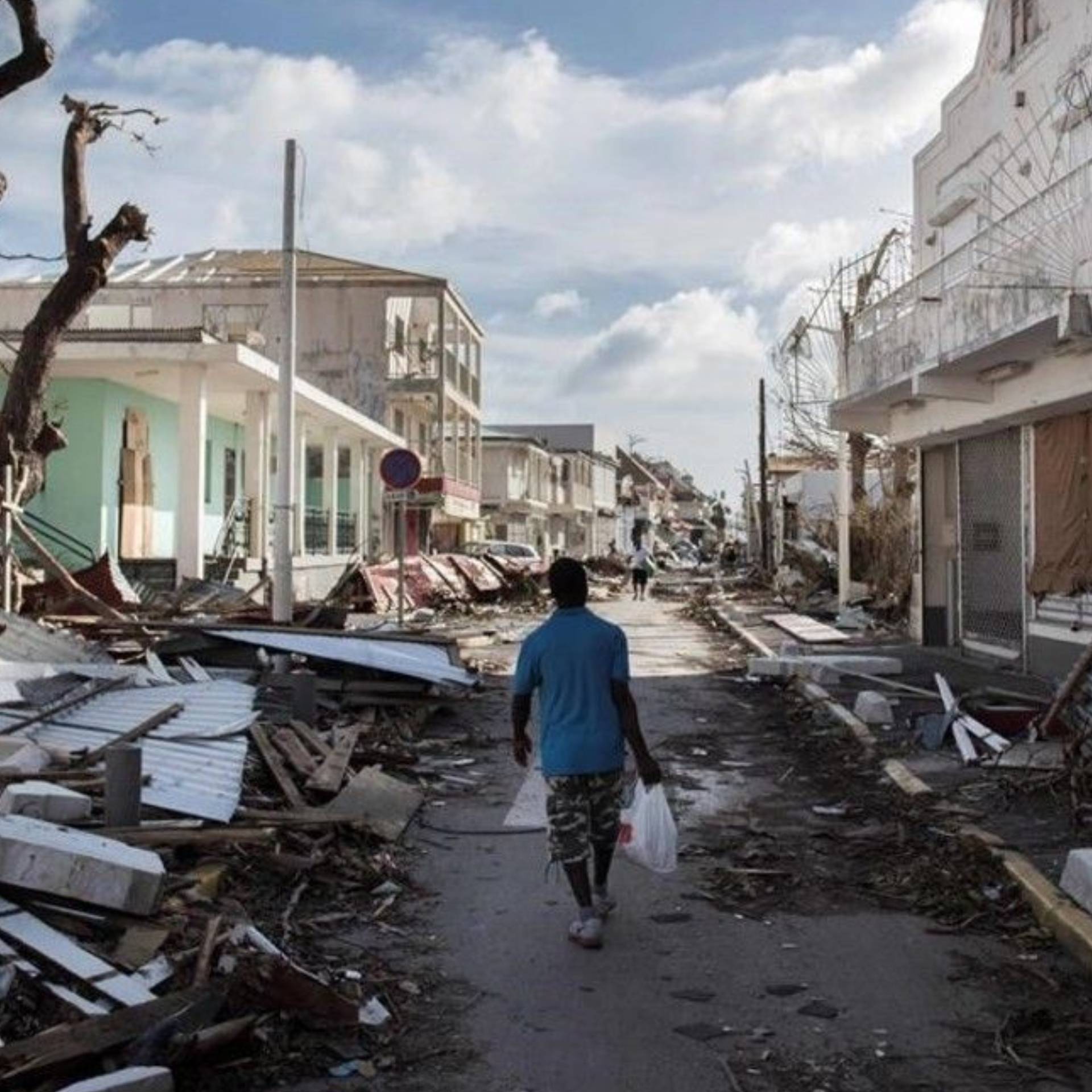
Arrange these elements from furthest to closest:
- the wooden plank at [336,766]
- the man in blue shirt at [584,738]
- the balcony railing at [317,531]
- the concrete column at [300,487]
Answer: the balcony railing at [317,531] → the concrete column at [300,487] → the wooden plank at [336,766] → the man in blue shirt at [584,738]

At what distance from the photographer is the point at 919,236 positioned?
70.3 ft

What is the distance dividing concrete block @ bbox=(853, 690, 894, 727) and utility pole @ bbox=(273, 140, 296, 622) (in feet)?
22.8

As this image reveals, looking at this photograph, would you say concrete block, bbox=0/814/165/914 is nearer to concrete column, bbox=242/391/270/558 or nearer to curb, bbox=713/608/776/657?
curb, bbox=713/608/776/657

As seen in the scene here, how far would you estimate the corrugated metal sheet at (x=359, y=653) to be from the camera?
12.2m

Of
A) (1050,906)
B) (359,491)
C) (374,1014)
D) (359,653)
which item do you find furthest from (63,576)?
(359,491)

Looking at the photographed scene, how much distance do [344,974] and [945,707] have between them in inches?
311

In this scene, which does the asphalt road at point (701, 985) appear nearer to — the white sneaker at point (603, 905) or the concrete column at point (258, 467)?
the white sneaker at point (603, 905)

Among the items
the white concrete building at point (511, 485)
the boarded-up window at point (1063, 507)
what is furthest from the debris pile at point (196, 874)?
the white concrete building at point (511, 485)

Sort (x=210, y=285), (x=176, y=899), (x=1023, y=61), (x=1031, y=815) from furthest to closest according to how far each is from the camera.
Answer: (x=210, y=285), (x=1023, y=61), (x=1031, y=815), (x=176, y=899)

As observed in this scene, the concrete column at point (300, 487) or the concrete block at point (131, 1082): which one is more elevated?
the concrete column at point (300, 487)

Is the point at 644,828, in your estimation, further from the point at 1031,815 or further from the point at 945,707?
the point at 945,707

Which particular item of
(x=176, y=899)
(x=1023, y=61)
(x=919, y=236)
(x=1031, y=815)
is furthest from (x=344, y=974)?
(x=919, y=236)

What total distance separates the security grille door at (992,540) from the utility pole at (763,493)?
29.1 m

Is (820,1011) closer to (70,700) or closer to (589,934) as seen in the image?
(589,934)
